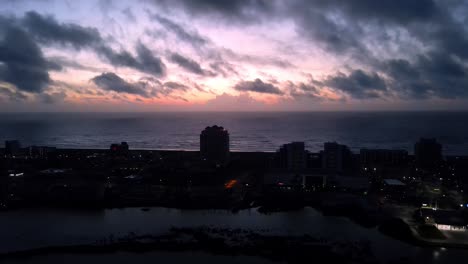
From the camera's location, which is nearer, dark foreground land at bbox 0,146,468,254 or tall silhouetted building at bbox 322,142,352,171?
dark foreground land at bbox 0,146,468,254

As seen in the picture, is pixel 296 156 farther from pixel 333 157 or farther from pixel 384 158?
pixel 384 158

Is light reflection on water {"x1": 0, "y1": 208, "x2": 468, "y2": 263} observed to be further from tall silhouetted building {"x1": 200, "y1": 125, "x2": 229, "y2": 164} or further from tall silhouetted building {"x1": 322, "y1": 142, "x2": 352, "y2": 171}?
tall silhouetted building {"x1": 200, "y1": 125, "x2": 229, "y2": 164}

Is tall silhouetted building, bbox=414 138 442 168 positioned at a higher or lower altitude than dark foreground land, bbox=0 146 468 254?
higher

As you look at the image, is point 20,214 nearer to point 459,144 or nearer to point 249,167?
point 249,167

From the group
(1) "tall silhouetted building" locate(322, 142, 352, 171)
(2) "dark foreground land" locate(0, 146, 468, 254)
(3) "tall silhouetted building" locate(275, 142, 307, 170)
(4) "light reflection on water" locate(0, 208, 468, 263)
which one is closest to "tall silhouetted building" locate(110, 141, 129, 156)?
(2) "dark foreground land" locate(0, 146, 468, 254)

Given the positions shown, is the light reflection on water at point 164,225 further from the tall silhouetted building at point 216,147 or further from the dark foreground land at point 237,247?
the tall silhouetted building at point 216,147

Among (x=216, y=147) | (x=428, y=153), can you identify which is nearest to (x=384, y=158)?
(x=428, y=153)

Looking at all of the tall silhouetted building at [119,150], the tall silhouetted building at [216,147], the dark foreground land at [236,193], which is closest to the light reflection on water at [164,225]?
the dark foreground land at [236,193]

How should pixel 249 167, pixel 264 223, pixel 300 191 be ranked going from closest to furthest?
pixel 264 223 → pixel 300 191 → pixel 249 167

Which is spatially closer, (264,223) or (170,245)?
(170,245)

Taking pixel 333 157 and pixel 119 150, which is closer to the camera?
pixel 333 157

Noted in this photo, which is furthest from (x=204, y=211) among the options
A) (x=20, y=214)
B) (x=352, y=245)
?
(x=20, y=214)
